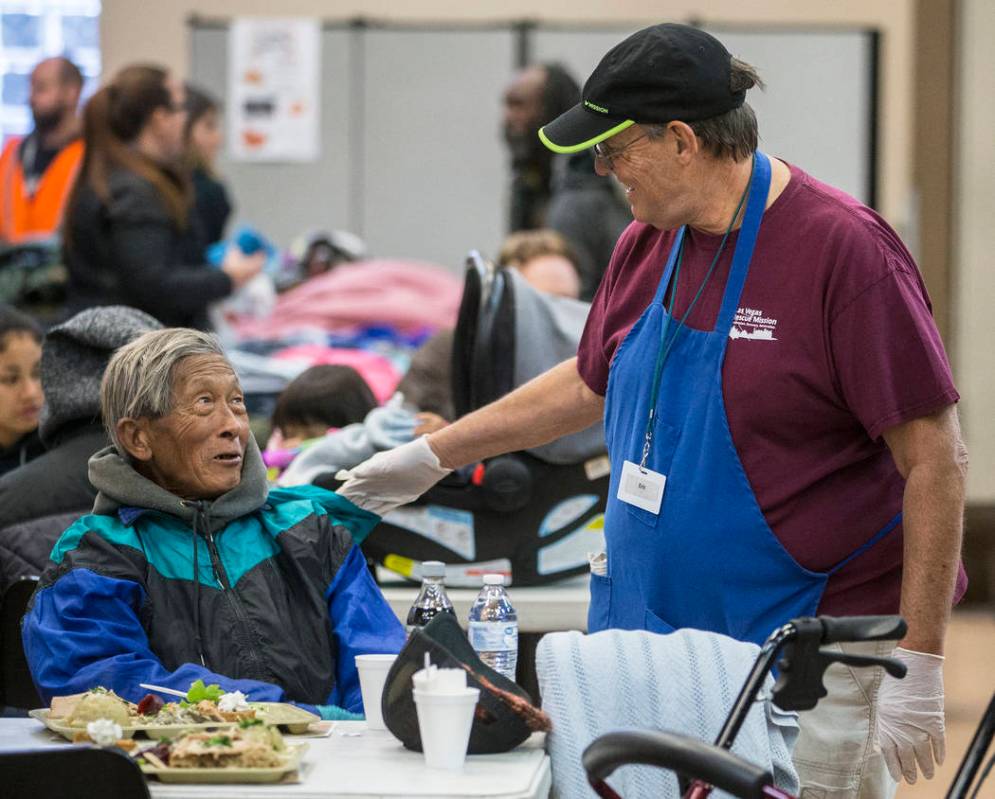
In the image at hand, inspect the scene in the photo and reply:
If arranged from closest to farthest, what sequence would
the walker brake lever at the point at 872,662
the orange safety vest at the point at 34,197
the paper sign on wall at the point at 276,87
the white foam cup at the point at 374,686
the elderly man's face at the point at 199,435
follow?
the walker brake lever at the point at 872,662
the white foam cup at the point at 374,686
the elderly man's face at the point at 199,435
the orange safety vest at the point at 34,197
the paper sign on wall at the point at 276,87

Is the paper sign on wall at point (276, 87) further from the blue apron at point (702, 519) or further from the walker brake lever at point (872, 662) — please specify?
the walker brake lever at point (872, 662)

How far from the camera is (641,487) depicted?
2.50m

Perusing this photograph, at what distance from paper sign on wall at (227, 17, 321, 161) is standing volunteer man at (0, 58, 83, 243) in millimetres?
2234

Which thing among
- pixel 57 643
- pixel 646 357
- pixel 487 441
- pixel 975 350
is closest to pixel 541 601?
pixel 487 441

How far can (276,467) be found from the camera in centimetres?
388

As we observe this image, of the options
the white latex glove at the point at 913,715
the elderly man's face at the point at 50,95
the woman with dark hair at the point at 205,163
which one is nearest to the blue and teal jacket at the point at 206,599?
the white latex glove at the point at 913,715

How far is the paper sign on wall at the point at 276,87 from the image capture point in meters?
8.79

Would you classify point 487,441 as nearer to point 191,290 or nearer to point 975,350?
point 191,290

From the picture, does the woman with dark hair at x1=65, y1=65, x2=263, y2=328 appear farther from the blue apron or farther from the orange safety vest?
the blue apron

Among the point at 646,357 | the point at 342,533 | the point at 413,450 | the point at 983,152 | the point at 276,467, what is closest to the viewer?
the point at 646,357

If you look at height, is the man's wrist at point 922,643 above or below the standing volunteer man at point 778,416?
below

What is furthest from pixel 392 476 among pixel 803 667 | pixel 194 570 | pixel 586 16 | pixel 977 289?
pixel 586 16

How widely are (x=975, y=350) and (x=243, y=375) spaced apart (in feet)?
15.0

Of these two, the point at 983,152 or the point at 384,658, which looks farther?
the point at 983,152
